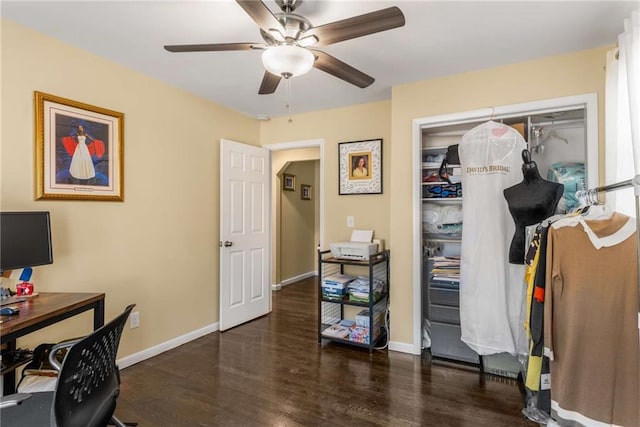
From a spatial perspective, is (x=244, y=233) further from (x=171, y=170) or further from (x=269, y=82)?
(x=269, y=82)

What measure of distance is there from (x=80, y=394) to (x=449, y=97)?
10.0 ft

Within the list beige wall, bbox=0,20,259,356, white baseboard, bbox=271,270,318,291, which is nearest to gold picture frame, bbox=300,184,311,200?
white baseboard, bbox=271,270,318,291

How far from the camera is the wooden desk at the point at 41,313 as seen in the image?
4.95ft

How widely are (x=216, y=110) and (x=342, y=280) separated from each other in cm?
222

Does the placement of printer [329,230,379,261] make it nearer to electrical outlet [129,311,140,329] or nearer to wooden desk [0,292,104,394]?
electrical outlet [129,311,140,329]

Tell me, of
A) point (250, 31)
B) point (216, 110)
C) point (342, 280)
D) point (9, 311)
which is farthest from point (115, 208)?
point (342, 280)

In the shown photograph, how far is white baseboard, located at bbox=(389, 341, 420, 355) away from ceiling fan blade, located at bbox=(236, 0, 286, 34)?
2.66 metres

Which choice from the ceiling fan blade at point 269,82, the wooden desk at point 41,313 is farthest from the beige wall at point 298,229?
the wooden desk at point 41,313

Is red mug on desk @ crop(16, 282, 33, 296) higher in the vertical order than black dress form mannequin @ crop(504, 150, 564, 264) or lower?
lower

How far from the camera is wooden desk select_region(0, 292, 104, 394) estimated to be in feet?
4.95

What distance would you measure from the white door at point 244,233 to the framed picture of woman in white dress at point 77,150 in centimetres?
108

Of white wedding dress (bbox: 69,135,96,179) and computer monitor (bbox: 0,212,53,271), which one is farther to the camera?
white wedding dress (bbox: 69,135,96,179)

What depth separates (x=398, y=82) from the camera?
9.69 feet

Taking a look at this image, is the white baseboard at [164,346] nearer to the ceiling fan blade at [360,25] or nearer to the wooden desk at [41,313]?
the wooden desk at [41,313]
